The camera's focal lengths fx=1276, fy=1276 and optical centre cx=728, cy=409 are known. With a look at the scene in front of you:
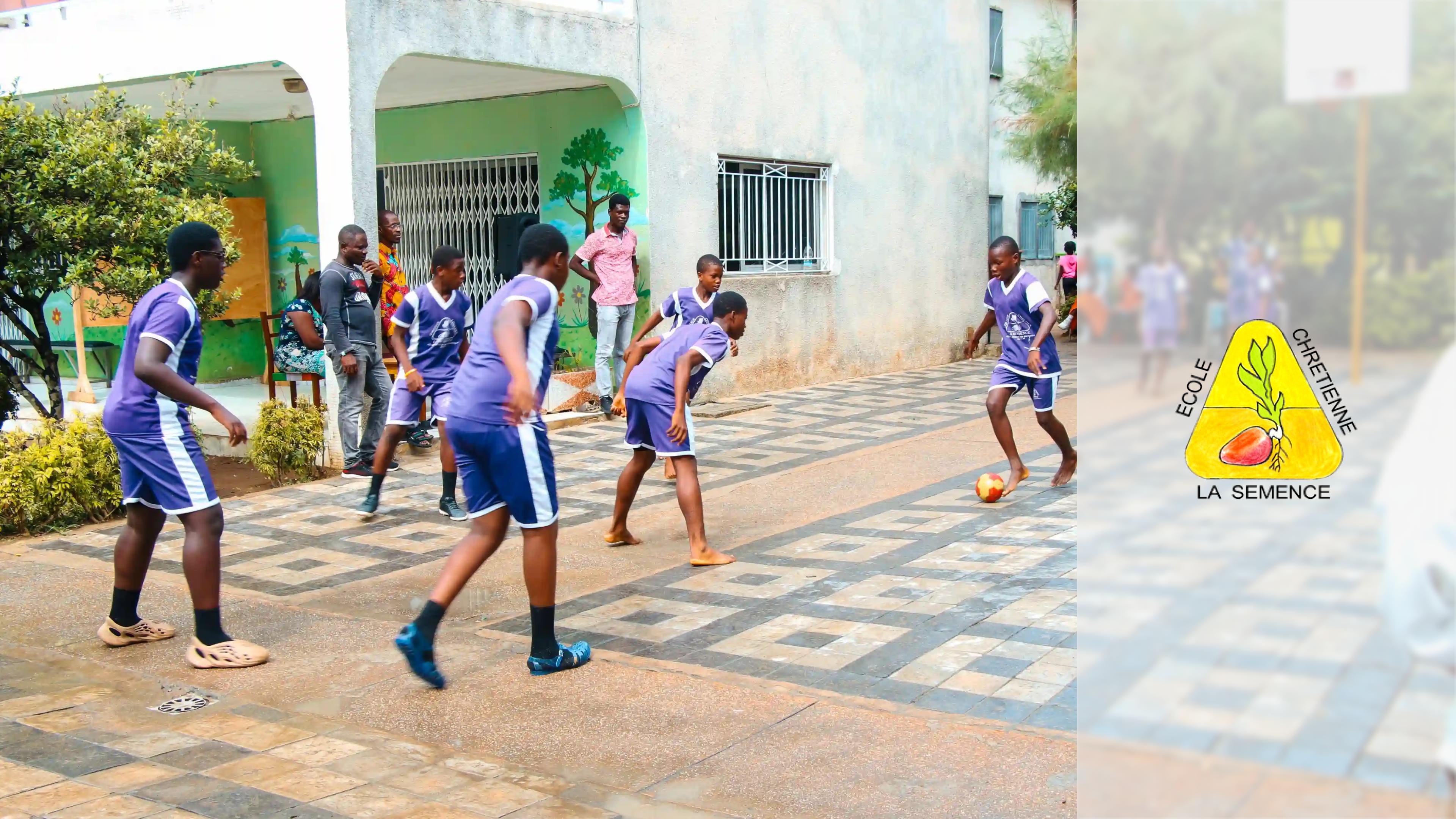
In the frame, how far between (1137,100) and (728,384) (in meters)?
10.5

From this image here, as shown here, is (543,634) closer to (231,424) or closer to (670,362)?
(231,424)

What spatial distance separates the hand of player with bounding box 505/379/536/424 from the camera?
166 inches

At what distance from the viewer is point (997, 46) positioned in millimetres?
18062

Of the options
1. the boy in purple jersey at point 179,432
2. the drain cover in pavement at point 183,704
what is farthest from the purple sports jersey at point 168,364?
the drain cover in pavement at point 183,704

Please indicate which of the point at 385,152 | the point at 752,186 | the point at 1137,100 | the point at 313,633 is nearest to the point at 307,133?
the point at 385,152

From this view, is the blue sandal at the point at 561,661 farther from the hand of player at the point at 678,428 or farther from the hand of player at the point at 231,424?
the hand of player at the point at 678,428

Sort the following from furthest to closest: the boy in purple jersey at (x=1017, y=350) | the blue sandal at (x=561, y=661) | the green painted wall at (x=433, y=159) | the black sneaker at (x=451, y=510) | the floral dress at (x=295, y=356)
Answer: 1. the green painted wall at (x=433, y=159)
2. the floral dress at (x=295, y=356)
3. the boy in purple jersey at (x=1017, y=350)
4. the black sneaker at (x=451, y=510)
5. the blue sandal at (x=561, y=661)

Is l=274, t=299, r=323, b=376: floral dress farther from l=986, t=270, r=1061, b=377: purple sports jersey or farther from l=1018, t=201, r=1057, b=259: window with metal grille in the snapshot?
l=1018, t=201, r=1057, b=259: window with metal grille

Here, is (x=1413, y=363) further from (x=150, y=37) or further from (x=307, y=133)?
(x=307, y=133)

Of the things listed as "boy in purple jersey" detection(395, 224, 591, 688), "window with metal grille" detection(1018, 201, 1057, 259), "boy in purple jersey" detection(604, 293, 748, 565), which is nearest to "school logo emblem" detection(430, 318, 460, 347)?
"boy in purple jersey" detection(604, 293, 748, 565)

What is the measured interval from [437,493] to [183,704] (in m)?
3.69

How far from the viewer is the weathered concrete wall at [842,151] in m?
11.5

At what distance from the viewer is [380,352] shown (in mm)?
8930

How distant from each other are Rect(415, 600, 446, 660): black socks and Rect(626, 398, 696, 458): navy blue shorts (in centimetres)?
181
